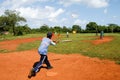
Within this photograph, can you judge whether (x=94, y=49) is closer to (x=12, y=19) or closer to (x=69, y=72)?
(x=69, y=72)

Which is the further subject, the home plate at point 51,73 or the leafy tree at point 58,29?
the leafy tree at point 58,29

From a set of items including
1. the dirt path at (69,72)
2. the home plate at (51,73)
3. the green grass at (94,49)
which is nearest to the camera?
the dirt path at (69,72)

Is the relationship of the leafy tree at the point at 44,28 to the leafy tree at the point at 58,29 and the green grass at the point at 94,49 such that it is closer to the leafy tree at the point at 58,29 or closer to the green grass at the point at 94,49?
the leafy tree at the point at 58,29

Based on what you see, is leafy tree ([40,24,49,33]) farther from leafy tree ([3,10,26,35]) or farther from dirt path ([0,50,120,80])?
dirt path ([0,50,120,80])

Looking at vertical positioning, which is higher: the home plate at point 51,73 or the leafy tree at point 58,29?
the leafy tree at point 58,29

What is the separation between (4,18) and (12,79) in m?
62.0

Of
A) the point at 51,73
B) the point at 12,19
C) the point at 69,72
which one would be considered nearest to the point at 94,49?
the point at 69,72

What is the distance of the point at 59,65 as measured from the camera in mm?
10656

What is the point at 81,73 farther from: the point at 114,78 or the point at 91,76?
the point at 114,78

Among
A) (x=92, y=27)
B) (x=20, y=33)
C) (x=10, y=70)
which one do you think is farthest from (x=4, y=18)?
(x=10, y=70)

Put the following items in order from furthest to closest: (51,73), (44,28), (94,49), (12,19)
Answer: (44,28)
(12,19)
(94,49)
(51,73)

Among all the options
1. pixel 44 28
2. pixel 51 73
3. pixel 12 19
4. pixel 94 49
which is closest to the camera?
pixel 51 73

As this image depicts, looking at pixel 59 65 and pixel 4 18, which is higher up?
pixel 4 18

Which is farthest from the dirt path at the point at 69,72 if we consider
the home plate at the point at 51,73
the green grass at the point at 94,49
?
the green grass at the point at 94,49
